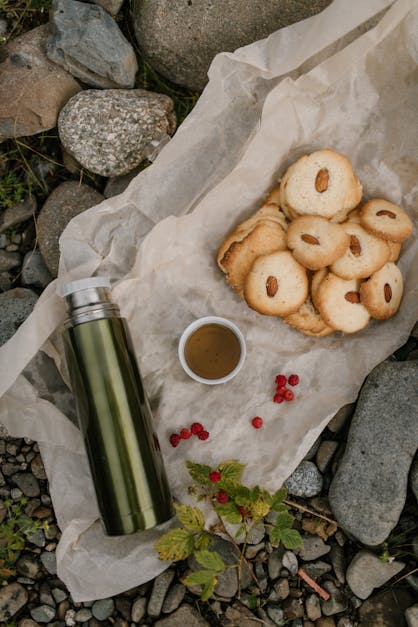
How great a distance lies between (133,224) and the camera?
9.40 feet

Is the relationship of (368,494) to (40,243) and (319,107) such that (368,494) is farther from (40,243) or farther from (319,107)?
(40,243)

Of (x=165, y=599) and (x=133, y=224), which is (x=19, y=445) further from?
(x=133, y=224)

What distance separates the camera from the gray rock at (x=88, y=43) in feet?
10.1

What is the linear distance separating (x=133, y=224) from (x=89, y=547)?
1.51m

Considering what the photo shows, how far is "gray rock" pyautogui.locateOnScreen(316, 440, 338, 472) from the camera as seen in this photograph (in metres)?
3.05

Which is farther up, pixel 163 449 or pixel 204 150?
pixel 204 150

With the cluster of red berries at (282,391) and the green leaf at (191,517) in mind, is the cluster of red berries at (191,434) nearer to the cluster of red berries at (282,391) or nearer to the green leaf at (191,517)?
the cluster of red berries at (282,391)

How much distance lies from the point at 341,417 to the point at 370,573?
75 cm

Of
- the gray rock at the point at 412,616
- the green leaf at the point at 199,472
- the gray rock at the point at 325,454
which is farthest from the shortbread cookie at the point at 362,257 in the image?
the gray rock at the point at 412,616

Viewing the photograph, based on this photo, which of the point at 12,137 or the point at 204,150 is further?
the point at 12,137

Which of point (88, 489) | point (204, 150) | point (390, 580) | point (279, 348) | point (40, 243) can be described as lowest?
point (390, 580)

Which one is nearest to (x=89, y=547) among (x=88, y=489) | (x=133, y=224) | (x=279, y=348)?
(x=88, y=489)

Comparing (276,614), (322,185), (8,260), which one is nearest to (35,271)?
(8,260)

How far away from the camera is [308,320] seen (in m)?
2.89
